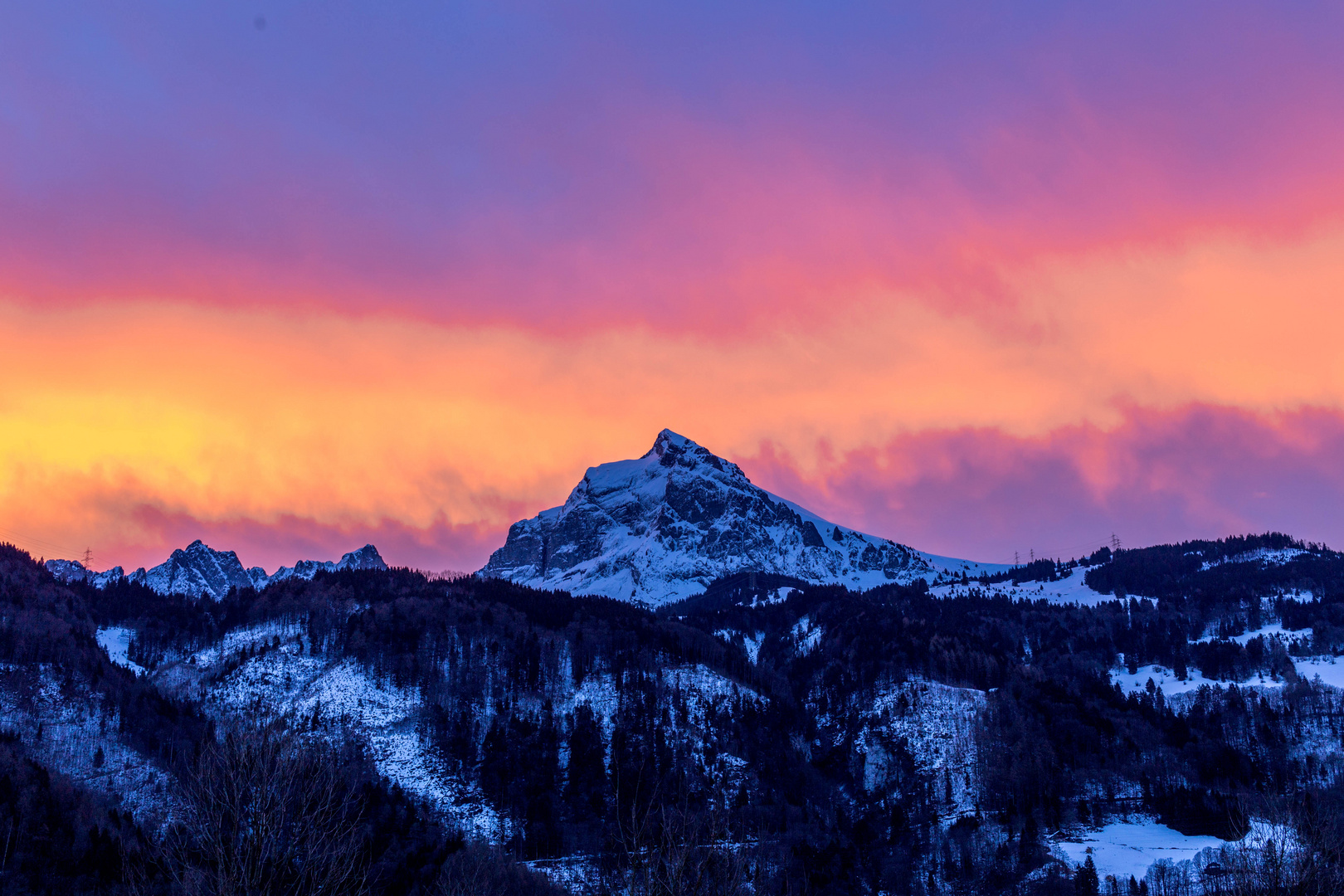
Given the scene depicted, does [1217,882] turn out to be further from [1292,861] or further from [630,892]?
[630,892]

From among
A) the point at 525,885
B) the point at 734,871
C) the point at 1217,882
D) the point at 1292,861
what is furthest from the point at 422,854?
the point at 1217,882

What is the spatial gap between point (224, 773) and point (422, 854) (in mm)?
111897

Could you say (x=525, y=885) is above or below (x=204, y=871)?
below

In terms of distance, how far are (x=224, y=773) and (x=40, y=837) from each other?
138906 millimetres

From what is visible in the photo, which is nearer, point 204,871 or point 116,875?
point 204,871

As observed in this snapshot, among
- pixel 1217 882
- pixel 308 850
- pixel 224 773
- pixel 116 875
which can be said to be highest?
pixel 224 773

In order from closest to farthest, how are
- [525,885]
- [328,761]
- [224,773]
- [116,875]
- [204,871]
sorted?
1. [204,871]
2. [224,773]
3. [328,761]
4. [116,875]
5. [525,885]

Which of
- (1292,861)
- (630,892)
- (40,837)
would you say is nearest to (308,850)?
(630,892)

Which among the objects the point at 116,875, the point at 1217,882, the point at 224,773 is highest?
the point at 224,773

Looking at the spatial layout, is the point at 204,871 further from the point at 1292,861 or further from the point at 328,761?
the point at 1292,861

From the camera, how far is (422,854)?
16662 cm

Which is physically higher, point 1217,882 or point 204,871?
point 204,871

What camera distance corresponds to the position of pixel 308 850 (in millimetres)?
64688

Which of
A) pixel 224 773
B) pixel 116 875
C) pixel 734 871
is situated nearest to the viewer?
pixel 224 773
